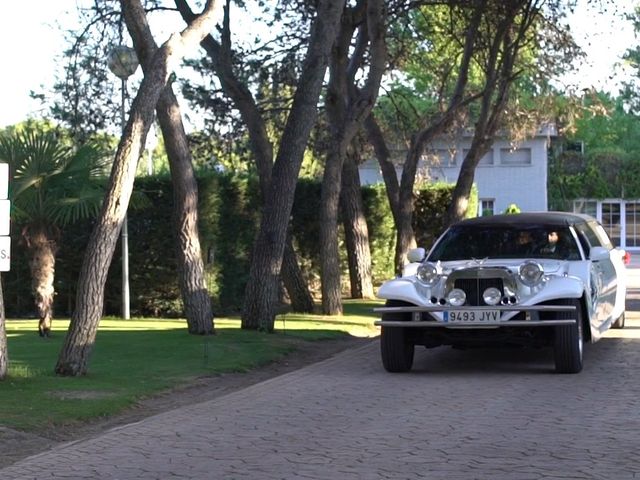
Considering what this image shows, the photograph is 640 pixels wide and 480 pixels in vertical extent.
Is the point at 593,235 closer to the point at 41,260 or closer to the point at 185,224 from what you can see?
the point at 185,224

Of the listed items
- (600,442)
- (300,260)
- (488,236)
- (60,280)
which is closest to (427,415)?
(600,442)

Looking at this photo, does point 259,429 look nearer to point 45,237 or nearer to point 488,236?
point 488,236

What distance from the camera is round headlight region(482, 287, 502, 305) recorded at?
11.8 m

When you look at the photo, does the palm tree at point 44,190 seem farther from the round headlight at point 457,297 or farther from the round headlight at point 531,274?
the round headlight at point 531,274

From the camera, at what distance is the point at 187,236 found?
1609cm

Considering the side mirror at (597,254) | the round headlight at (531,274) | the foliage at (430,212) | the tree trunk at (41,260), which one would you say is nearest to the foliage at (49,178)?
the tree trunk at (41,260)

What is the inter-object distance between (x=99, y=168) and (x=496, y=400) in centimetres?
807

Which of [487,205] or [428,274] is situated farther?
→ [487,205]

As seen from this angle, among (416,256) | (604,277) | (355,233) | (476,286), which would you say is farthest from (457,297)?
(355,233)

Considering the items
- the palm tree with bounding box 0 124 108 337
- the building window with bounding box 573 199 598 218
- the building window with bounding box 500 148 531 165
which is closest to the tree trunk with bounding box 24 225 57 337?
the palm tree with bounding box 0 124 108 337

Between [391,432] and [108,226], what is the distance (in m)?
4.41

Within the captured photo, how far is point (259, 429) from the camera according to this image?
9312 millimetres

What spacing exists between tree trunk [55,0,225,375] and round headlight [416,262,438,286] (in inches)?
132

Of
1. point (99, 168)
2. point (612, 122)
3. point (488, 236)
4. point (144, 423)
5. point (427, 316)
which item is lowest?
point (144, 423)
